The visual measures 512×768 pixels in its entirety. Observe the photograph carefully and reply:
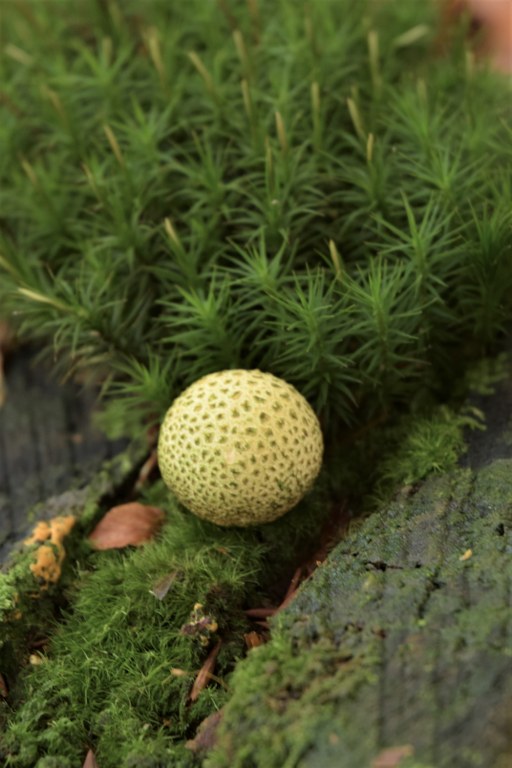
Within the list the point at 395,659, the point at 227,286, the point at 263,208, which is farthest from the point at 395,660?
the point at 263,208

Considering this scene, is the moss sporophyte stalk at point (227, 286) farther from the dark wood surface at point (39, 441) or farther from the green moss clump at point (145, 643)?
the dark wood surface at point (39, 441)

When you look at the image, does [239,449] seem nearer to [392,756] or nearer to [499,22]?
[392,756]

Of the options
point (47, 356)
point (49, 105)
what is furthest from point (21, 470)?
point (49, 105)

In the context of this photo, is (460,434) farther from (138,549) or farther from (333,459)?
(138,549)

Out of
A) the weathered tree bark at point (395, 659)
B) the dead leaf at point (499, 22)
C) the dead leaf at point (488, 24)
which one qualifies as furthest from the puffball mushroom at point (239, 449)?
the dead leaf at point (499, 22)

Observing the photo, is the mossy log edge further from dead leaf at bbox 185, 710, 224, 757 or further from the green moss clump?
the green moss clump

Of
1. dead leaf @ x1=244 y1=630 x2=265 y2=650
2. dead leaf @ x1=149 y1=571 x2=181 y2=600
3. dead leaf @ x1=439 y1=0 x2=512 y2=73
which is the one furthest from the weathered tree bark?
dead leaf @ x1=439 y1=0 x2=512 y2=73
